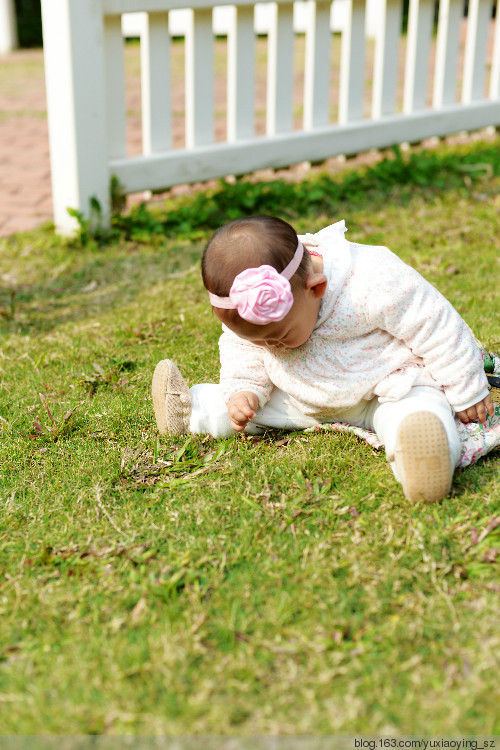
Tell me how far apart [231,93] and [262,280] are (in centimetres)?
285

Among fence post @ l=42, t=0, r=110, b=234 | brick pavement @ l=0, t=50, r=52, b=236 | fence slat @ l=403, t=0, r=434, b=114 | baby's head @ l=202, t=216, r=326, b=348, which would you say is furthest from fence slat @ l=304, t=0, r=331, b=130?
baby's head @ l=202, t=216, r=326, b=348

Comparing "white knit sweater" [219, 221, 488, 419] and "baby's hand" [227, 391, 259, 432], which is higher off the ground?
"white knit sweater" [219, 221, 488, 419]

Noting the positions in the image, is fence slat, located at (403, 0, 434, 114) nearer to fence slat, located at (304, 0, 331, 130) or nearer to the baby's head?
fence slat, located at (304, 0, 331, 130)

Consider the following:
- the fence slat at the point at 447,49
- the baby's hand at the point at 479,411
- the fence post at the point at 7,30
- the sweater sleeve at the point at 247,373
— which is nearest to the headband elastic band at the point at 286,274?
the sweater sleeve at the point at 247,373

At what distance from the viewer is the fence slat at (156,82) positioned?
407 cm

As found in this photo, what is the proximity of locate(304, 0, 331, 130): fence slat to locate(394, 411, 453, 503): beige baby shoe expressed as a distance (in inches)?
128

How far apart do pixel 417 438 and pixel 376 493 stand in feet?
0.69

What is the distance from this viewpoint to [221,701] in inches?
57.8

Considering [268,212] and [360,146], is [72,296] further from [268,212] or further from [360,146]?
[360,146]

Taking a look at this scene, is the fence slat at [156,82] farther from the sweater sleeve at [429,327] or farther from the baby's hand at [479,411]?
the baby's hand at [479,411]

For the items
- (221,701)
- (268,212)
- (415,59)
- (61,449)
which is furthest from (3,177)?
(221,701)

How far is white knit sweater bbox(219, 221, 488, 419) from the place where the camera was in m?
2.11

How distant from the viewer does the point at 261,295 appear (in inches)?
74.7

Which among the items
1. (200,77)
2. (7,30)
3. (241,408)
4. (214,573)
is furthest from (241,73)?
(7,30)
